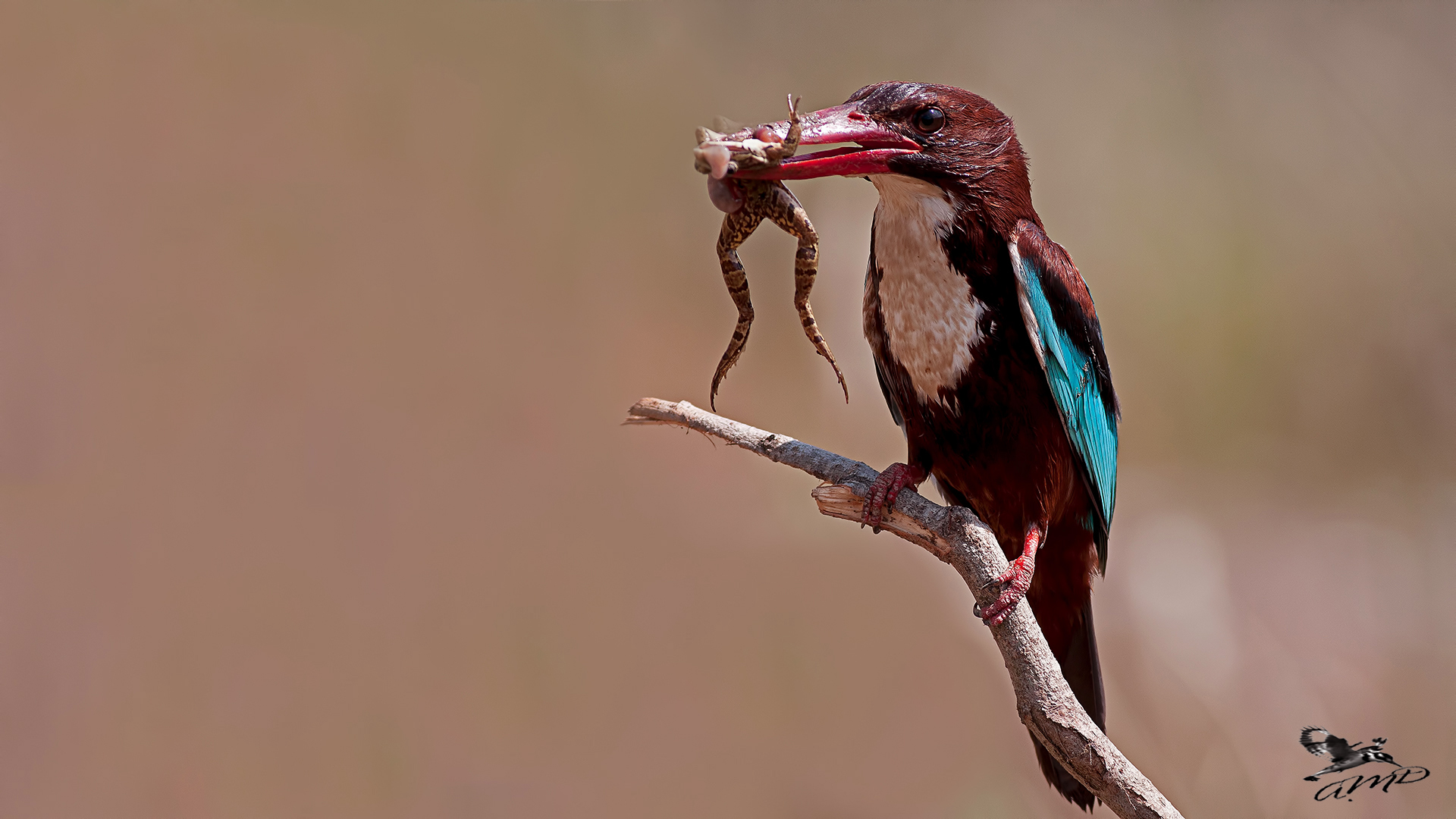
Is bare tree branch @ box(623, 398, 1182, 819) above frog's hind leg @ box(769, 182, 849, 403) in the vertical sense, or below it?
below

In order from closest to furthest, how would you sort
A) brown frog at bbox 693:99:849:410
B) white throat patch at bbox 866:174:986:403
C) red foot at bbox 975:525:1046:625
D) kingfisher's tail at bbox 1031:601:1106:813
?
brown frog at bbox 693:99:849:410 → red foot at bbox 975:525:1046:625 → white throat patch at bbox 866:174:986:403 → kingfisher's tail at bbox 1031:601:1106:813

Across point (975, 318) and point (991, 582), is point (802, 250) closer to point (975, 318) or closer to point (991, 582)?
point (975, 318)

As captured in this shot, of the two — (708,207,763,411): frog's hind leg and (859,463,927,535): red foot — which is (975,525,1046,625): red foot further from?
(708,207,763,411): frog's hind leg

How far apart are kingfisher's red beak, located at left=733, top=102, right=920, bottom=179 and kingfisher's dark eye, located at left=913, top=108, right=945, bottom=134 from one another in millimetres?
38

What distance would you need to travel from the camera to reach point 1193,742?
12.0 ft

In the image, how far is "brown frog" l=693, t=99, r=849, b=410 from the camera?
1.63 metres

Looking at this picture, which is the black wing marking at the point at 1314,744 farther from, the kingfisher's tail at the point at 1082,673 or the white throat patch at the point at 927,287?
the white throat patch at the point at 927,287

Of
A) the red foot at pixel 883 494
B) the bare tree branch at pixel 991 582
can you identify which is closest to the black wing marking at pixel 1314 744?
the bare tree branch at pixel 991 582

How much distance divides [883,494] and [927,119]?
0.76 meters

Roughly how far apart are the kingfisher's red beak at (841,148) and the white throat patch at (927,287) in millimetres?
79

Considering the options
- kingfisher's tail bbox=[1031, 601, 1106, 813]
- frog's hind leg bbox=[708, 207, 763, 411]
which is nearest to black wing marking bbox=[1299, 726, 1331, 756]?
kingfisher's tail bbox=[1031, 601, 1106, 813]

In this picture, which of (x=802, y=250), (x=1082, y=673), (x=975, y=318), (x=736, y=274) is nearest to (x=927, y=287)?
(x=975, y=318)

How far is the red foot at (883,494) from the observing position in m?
1.91

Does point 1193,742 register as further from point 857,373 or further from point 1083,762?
point 1083,762
